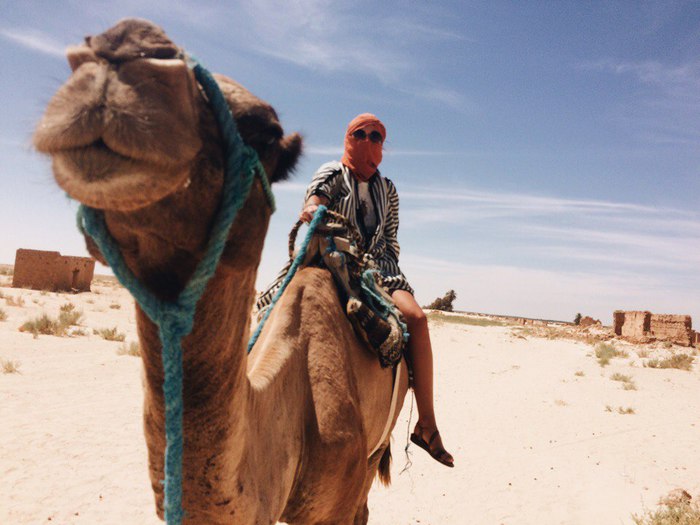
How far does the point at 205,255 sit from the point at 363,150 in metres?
2.94

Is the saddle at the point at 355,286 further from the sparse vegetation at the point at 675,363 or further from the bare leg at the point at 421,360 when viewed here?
the sparse vegetation at the point at 675,363

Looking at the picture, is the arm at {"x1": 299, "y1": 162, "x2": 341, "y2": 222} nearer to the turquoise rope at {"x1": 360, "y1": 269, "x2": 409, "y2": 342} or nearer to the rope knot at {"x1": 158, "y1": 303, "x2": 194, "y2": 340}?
the turquoise rope at {"x1": 360, "y1": 269, "x2": 409, "y2": 342}

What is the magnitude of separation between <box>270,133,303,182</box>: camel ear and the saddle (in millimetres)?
1557

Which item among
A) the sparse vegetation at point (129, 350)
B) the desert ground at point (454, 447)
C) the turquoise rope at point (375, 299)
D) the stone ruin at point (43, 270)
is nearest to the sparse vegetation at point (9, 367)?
the desert ground at point (454, 447)

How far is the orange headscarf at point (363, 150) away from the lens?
4.12 metres

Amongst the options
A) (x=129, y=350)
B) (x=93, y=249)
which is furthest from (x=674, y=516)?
(x=129, y=350)

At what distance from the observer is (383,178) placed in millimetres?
4438

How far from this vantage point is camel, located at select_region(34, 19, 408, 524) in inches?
43.6

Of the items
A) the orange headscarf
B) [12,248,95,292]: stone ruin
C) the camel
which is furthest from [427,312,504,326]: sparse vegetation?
the camel

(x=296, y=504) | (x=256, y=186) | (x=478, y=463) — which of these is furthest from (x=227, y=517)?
(x=478, y=463)

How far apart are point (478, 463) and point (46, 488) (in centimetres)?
580

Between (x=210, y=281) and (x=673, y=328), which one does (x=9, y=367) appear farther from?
(x=673, y=328)

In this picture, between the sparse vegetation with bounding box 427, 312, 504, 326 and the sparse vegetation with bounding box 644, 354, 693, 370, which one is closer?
the sparse vegetation with bounding box 644, 354, 693, 370

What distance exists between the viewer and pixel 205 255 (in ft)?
4.52
